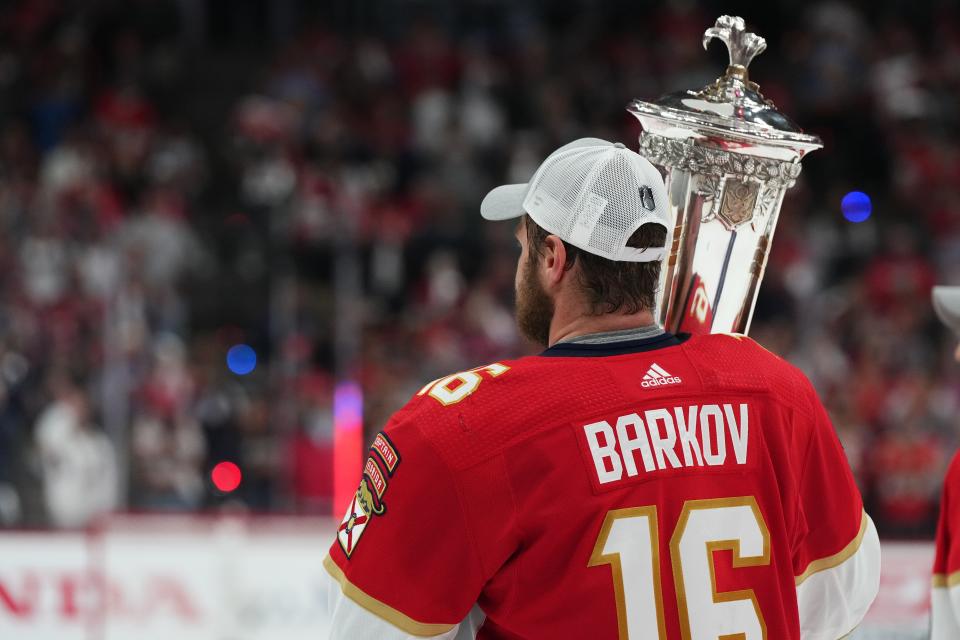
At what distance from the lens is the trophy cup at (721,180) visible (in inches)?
87.7

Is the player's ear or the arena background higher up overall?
the player's ear

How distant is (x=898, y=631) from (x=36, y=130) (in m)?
8.04

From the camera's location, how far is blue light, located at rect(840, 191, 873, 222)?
1055 centimetres

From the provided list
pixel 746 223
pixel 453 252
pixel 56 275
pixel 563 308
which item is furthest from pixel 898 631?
pixel 56 275

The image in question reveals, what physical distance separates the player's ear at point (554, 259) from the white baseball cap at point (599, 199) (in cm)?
2

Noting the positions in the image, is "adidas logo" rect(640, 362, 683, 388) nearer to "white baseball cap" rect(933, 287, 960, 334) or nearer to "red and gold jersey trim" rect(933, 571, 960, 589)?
"red and gold jersey trim" rect(933, 571, 960, 589)

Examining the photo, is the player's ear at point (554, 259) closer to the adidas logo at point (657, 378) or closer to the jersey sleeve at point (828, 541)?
the adidas logo at point (657, 378)

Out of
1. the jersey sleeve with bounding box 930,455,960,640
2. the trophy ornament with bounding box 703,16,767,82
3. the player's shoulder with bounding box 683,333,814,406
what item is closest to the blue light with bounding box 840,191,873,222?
the jersey sleeve with bounding box 930,455,960,640

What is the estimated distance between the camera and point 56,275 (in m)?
8.96

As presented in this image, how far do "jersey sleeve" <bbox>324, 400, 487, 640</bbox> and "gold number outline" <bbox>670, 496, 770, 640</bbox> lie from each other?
0.87ft

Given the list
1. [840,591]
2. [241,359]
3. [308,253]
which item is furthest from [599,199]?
[308,253]

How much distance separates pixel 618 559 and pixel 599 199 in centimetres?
49

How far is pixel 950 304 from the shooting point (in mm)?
2674

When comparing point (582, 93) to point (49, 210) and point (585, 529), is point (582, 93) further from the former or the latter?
A: point (585, 529)
